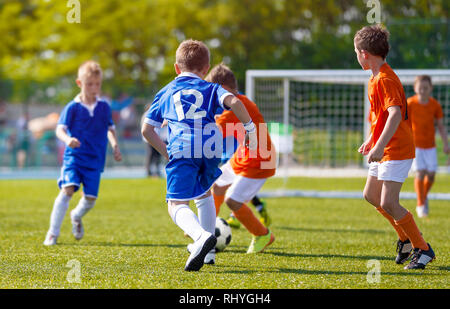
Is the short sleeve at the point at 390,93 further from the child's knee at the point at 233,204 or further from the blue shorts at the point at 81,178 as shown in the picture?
the blue shorts at the point at 81,178

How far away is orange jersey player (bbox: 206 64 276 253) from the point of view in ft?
18.8

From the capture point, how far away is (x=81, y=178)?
643 cm

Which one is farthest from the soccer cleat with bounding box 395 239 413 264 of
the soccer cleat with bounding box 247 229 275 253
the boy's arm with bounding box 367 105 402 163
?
the soccer cleat with bounding box 247 229 275 253

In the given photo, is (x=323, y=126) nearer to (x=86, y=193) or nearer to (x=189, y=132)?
(x=86, y=193)

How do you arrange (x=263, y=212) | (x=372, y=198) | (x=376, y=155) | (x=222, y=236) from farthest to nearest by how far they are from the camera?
(x=263, y=212)
(x=222, y=236)
(x=372, y=198)
(x=376, y=155)

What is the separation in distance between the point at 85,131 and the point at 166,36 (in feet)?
75.9

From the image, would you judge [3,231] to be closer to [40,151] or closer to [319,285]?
[319,285]

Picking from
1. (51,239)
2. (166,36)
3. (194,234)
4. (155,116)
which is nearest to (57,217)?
(51,239)

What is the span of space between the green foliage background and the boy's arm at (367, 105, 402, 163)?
1721 cm

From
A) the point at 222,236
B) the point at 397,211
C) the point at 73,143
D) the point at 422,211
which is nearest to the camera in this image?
the point at 397,211

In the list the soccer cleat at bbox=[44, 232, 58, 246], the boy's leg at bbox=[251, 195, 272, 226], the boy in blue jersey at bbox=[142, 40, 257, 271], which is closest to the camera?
the boy in blue jersey at bbox=[142, 40, 257, 271]

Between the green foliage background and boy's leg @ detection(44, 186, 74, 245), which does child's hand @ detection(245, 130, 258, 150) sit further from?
the green foliage background

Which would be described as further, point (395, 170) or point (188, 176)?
point (395, 170)

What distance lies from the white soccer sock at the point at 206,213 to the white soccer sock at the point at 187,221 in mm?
241
